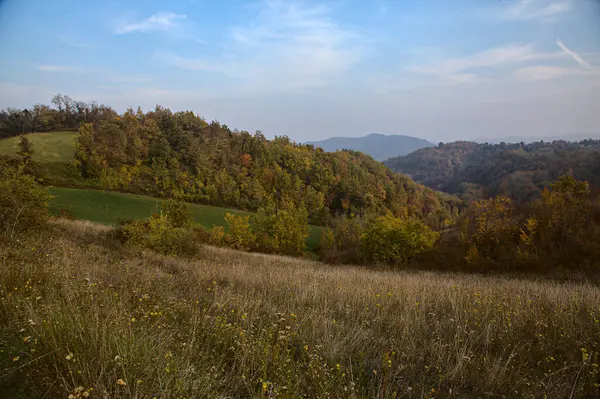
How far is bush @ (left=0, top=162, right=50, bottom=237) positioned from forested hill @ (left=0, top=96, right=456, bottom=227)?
50.9 m

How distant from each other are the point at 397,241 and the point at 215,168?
72.9 meters

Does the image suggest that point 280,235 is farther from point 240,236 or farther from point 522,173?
point 522,173

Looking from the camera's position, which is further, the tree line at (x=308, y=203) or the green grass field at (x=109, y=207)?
the green grass field at (x=109, y=207)

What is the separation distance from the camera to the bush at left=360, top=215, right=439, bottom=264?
105ft

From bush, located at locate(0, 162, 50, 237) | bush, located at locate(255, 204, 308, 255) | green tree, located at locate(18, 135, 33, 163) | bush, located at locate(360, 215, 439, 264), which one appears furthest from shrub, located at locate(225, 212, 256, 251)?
green tree, located at locate(18, 135, 33, 163)

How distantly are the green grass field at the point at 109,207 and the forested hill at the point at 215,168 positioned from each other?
1433 centimetres

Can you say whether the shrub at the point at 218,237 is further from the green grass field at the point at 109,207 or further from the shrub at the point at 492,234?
the shrub at the point at 492,234

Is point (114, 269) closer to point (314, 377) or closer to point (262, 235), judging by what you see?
point (314, 377)

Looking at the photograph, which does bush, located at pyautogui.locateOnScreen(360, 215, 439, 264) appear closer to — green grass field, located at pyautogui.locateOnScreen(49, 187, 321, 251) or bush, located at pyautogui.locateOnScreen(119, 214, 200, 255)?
bush, located at pyautogui.locateOnScreen(119, 214, 200, 255)

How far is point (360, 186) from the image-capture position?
11100 cm

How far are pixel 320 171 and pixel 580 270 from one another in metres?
101

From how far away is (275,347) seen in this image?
2805 millimetres

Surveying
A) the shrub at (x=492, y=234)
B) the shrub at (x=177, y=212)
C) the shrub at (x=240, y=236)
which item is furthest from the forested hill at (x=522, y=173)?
the shrub at (x=177, y=212)

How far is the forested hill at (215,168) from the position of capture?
79.6 metres
